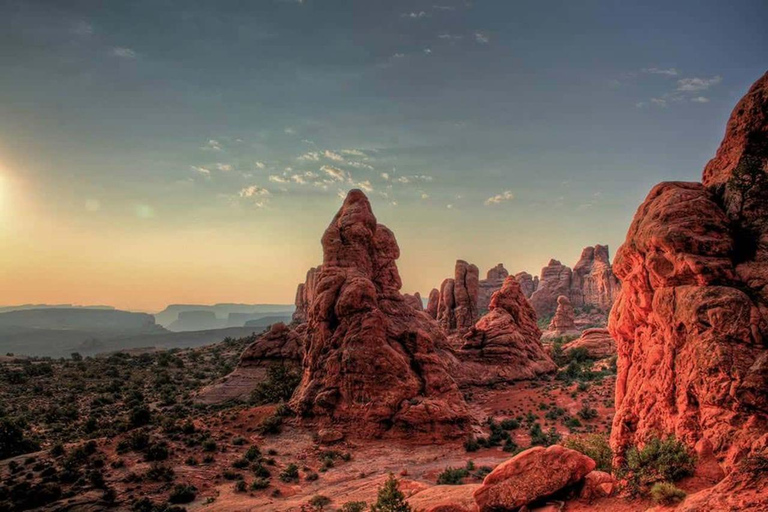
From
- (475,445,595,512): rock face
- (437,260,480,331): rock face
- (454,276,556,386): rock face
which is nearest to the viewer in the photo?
(475,445,595,512): rock face

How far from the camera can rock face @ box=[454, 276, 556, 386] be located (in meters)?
47.2

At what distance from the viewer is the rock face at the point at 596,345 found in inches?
2265

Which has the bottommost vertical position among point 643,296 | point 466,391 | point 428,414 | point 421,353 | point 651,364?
point 466,391

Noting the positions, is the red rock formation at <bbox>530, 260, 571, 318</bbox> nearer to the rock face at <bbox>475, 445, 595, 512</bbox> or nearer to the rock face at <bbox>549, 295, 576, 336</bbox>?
the rock face at <bbox>549, 295, 576, 336</bbox>

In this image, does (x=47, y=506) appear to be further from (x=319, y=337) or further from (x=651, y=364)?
(x=651, y=364)

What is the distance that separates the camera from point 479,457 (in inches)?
1032

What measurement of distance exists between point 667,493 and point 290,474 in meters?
20.3

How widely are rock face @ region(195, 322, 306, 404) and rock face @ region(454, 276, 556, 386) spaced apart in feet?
70.9

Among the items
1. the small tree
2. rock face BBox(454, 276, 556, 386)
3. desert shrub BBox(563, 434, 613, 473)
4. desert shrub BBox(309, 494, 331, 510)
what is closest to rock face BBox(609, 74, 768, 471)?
desert shrub BBox(563, 434, 613, 473)

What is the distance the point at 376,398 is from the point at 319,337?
768cm

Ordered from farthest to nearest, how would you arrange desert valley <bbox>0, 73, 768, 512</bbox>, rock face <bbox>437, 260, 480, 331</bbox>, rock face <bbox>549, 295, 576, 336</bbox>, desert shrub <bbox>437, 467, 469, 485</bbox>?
1. rock face <bbox>549, 295, 576, 336</bbox>
2. rock face <bbox>437, 260, 480, 331</bbox>
3. desert shrub <bbox>437, 467, 469, 485</bbox>
4. desert valley <bbox>0, 73, 768, 512</bbox>

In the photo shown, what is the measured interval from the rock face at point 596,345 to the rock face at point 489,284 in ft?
206

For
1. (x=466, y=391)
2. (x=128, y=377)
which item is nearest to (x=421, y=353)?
(x=466, y=391)

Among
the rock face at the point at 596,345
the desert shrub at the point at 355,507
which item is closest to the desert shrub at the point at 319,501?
the desert shrub at the point at 355,507
